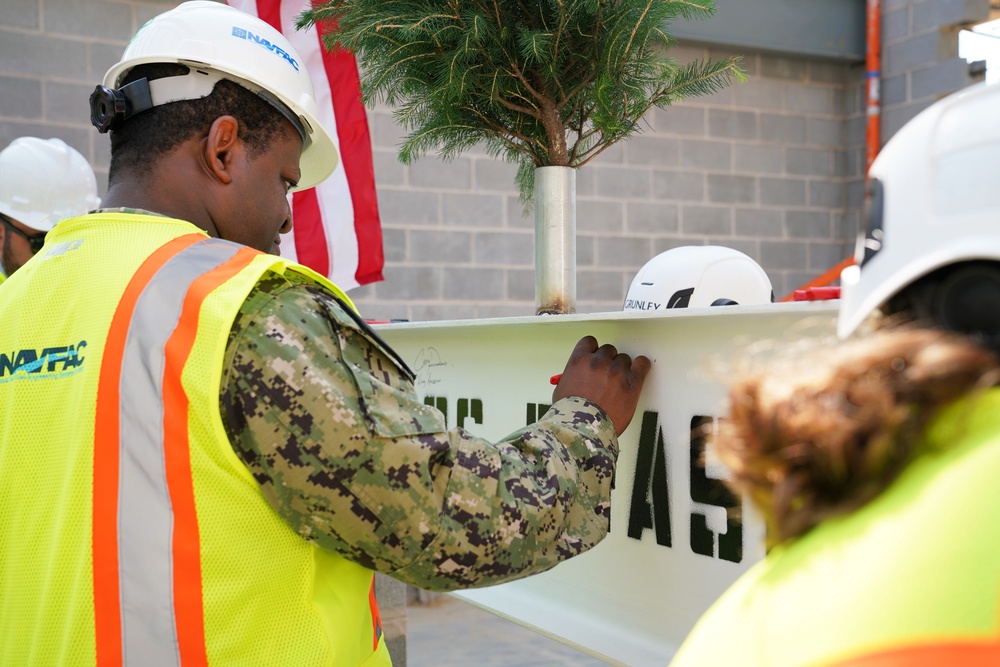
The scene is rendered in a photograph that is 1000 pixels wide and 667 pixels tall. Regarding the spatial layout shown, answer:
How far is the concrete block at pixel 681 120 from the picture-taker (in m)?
6.51

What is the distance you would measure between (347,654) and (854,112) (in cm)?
667

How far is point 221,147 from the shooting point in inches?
58.9

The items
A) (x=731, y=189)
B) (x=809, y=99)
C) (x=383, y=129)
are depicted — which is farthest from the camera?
(x=809, y=99)

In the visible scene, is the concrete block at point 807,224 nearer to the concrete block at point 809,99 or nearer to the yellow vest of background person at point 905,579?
the concrete block at point 809,99

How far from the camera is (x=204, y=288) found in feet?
4.22

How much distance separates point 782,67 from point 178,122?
20.2 ft

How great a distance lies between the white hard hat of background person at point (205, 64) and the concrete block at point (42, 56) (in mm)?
3827

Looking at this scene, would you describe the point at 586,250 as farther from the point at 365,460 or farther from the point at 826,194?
the point at 365,460

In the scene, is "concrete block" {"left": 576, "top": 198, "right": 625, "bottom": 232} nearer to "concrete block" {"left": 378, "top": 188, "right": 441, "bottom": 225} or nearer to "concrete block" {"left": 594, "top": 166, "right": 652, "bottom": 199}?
"concrete block" {"left": 594, "top": 166, "right": 652, "bottom": 199}

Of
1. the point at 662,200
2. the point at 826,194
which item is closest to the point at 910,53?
the point at 826,194

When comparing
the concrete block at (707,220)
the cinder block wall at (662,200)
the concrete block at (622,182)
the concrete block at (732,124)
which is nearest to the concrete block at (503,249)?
the cinder block wall at (662,200)

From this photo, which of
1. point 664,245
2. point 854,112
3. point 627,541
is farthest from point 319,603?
point 854,112

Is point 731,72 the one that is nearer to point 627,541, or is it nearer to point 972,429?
point 627,541

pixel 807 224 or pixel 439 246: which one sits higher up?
pixel 807 224
